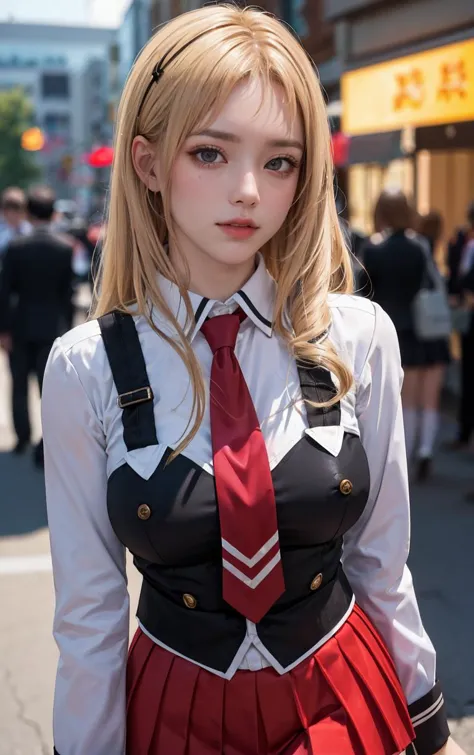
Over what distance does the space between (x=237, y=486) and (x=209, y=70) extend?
676 millimetres

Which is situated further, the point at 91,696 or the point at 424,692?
the point at 424,692

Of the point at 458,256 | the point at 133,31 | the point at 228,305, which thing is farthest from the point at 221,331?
the point at 133,31

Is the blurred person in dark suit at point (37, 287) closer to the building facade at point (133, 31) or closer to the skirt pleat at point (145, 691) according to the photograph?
the skirt pleat at point (145, 691)

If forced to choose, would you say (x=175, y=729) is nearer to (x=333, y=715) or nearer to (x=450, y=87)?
(x=333, y=715)

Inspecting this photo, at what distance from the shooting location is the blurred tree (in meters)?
71.3

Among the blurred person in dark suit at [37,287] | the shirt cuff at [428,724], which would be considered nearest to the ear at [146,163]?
the shirt cuff at [428,724]

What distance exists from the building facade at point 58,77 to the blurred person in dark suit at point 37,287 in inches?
3824

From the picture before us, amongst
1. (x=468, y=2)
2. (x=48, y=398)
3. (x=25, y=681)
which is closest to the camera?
(x=48, y=398)

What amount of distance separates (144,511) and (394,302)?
521 cm

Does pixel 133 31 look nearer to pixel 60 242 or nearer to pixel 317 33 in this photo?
pixel 317 33

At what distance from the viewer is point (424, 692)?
1.82 meters

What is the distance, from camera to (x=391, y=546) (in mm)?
1836

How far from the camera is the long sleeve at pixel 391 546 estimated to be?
1.82 meters

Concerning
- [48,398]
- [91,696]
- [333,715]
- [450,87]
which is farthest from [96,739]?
[450,87]
